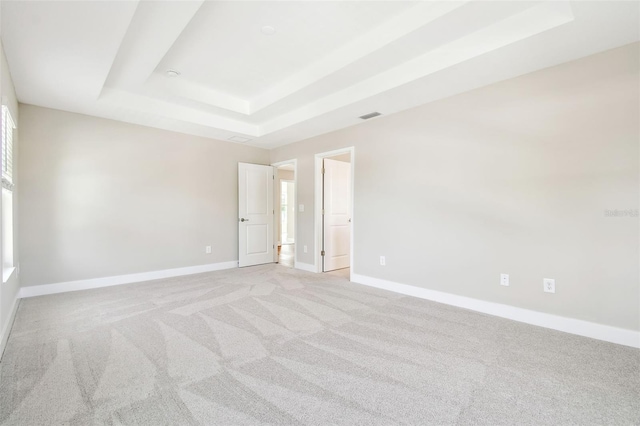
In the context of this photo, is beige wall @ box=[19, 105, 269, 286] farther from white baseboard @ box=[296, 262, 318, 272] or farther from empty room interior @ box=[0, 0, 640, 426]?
white baseboard @ box=[296, 262, 318, 272]

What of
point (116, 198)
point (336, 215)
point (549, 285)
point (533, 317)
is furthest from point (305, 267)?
point (549, 285)

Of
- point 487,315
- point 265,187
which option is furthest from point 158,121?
point 487,315

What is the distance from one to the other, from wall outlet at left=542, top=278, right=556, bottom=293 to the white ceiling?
196 centimetres

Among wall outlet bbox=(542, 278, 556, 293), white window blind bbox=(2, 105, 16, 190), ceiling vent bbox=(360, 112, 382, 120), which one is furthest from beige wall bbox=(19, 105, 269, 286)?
wall outlet bbox=(542, 278, 556, 293)

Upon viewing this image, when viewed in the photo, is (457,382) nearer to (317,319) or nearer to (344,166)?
(317,319)

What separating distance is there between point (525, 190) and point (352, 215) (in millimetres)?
2235

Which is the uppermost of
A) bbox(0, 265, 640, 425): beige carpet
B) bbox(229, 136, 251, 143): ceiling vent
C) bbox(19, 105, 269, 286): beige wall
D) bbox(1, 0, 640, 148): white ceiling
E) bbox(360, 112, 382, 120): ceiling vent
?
bbox(1, 0, 640, 148): white ceiling

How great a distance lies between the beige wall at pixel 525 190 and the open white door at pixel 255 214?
8.55 feet

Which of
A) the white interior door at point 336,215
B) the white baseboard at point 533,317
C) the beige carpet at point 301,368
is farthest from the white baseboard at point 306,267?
the beige carpet at point 301,368

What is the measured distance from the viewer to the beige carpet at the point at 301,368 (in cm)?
157

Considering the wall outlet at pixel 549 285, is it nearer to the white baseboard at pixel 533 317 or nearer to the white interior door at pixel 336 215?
the white baseboard at pixel 533 317

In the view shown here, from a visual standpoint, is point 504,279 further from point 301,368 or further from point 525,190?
point 301,368

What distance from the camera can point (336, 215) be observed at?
17.6 feet

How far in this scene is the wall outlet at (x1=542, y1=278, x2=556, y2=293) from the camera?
8.77 ft
